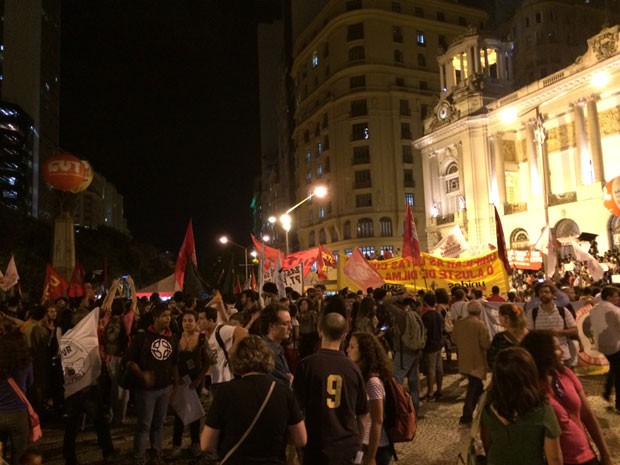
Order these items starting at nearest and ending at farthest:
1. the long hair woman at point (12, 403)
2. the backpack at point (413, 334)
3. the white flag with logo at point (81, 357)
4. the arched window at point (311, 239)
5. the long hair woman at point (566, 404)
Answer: the long hair woman at point (566, 404) → the long hair woman at point (12, 403) → the white flag with logo at point (81, 357) → the backpack at point (413, 334) → the arched window at point (311, 239)

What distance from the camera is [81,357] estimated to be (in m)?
6.61

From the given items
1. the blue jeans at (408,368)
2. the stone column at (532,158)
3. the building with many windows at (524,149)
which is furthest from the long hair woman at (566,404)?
the stone column at (532,158)

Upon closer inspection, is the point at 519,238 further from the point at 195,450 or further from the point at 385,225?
the point at 195,450

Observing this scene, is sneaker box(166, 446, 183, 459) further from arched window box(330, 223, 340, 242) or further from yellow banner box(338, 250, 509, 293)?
arched window box(330, 223, 340, 242)

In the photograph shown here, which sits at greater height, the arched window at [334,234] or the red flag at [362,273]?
the arched window at [334,234]

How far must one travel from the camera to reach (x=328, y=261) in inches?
1046

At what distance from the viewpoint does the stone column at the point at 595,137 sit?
34.3 m

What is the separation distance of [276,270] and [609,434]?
794cm

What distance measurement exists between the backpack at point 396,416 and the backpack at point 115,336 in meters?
5.10

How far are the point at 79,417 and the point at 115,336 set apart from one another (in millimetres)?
1718

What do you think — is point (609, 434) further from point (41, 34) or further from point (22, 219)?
point (41, 34)

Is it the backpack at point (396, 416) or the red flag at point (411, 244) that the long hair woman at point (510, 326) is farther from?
the red flag at point (411, 244)

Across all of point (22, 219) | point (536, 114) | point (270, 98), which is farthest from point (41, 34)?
point (536, 114)

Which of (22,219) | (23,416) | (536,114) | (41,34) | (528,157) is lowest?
(23,416)
